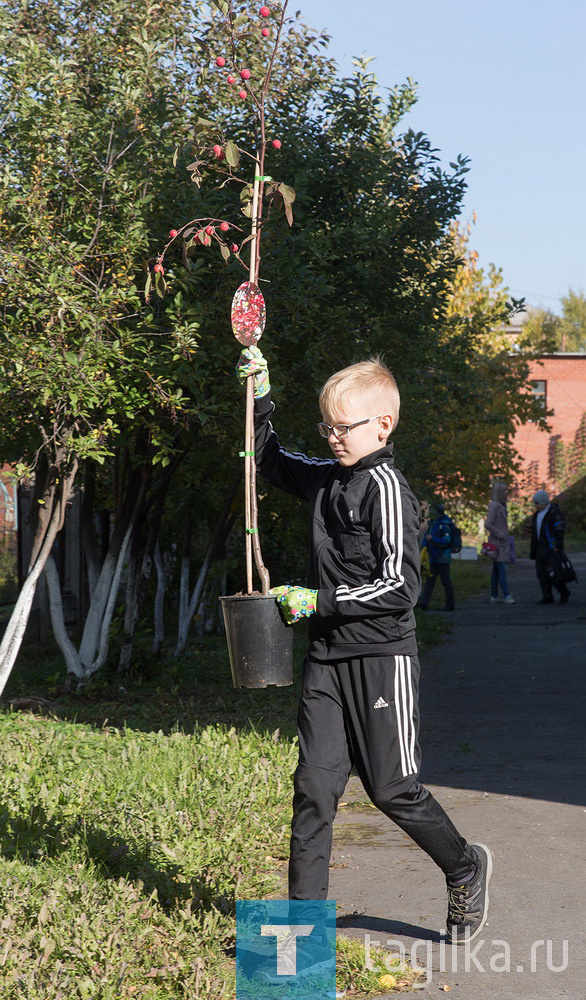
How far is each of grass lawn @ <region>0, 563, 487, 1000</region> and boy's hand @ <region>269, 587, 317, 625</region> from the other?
113 centimetres

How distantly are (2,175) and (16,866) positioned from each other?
14.5 ft

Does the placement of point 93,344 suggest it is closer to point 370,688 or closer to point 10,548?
point 370,688

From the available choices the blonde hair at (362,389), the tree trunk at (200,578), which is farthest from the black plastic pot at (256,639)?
the tree trunk at (200,578)

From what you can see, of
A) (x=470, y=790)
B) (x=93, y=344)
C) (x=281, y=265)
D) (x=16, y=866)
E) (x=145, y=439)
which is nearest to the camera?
(x=16, y=866)

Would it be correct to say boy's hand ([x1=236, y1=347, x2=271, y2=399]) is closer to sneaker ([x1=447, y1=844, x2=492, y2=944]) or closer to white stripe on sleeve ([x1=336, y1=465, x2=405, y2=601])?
white stripe on sleeve ([x1=336, y1=465, x2=405, y2=601])

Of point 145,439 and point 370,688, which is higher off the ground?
point 145,439

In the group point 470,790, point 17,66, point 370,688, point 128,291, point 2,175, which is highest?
point 17,66

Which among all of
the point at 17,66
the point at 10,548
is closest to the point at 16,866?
the point at 17,66

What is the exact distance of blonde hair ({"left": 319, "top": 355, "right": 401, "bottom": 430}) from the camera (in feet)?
11.8

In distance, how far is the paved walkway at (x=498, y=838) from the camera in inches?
140

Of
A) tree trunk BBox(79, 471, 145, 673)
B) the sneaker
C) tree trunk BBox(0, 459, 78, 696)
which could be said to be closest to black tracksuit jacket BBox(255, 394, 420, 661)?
the sneaker

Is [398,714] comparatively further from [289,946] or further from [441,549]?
[441,549]

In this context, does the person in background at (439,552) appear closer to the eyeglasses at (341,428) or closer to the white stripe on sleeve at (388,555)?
the eyeglasses at (341,428)

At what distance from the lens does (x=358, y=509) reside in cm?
352
